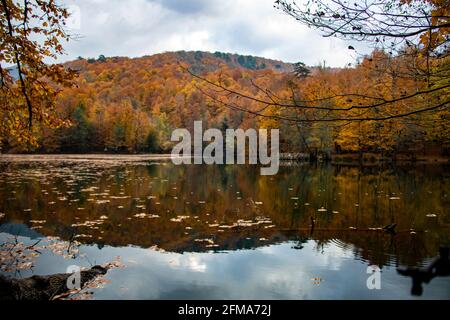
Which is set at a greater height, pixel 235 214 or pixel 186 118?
pixel 186 118

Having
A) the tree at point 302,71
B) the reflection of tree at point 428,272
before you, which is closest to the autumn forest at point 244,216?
the reflection of tree at point 428,272

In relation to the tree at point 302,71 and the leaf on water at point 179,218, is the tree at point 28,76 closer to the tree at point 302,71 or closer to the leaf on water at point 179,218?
the leaf on water at point 179,218

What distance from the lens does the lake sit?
7.14 m

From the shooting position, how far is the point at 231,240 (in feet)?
34.2

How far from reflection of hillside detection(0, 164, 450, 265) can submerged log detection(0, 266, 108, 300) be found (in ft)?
9.71

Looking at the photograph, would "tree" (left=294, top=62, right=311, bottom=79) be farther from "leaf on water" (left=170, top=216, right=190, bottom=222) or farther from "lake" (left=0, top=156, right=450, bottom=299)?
"leaf on water" (left=170, top=216, right=190, bottom=222)

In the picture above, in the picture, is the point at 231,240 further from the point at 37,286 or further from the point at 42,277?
the point at 37,286

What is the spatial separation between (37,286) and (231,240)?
5377 millimetres

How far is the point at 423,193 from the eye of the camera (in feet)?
61.4

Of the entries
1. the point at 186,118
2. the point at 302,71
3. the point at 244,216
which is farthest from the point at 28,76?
the point at 186,118

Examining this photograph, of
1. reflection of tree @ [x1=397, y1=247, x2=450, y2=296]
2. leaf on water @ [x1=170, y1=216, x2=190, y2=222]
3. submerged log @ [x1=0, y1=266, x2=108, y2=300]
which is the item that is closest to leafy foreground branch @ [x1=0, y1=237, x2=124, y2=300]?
submerged log @ [x1=0, y1=266, x2=108, y2=300]

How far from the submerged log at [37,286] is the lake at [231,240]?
1.87 feet
